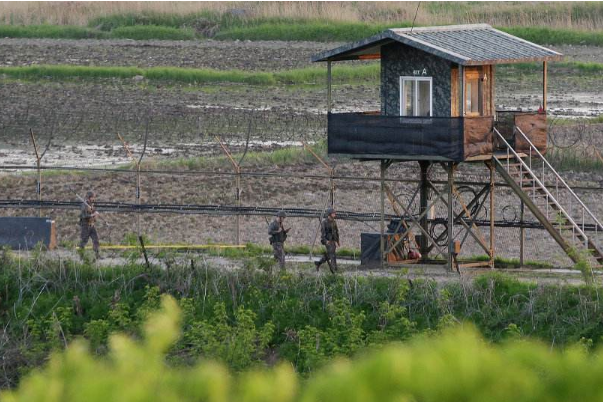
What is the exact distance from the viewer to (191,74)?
4950 centimetres

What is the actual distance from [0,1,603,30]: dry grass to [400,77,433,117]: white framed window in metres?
32.5

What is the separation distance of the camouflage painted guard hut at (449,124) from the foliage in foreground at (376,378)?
19793mm

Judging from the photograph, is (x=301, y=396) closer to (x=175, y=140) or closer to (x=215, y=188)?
(x=215, y=188)

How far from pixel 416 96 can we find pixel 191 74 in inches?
987

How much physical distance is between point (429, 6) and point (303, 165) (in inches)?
1297

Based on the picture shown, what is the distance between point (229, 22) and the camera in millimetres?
62438

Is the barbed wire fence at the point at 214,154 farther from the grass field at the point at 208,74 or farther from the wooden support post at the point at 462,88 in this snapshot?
the grass field at the point at 208,74

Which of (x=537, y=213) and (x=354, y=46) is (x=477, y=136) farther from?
(x=354, y=46)

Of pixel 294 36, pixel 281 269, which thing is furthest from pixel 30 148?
pixel 294 36

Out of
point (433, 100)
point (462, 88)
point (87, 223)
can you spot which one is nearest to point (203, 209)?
point (87, 223)

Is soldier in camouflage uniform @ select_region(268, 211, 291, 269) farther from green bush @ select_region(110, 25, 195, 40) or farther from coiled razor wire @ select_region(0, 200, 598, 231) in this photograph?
green bush @ select_region(110, 25, 195, 40)

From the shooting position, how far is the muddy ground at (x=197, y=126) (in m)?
30.5

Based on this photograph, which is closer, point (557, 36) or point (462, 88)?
point (462, 88)

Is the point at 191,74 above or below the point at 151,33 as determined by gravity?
below
